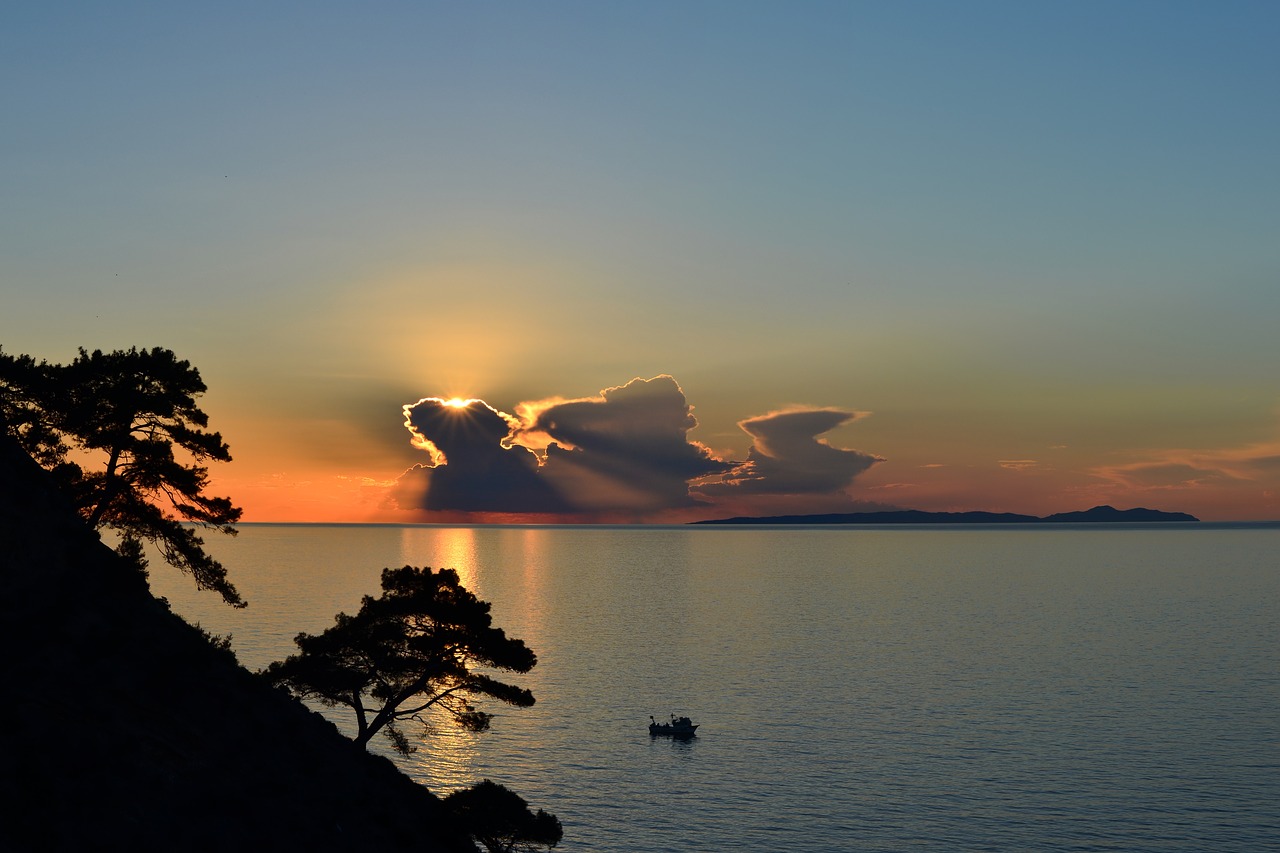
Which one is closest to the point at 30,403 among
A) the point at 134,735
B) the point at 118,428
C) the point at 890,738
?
the point at 118,428

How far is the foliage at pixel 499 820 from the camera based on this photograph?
4122cm

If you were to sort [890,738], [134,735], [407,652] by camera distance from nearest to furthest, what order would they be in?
1. [134,735]
2. [407,652]
3. [890,738]

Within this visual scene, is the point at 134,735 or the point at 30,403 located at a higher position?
the point at 30,403

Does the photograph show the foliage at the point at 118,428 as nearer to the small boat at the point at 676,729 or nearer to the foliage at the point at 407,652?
the foliage at the point at 407,652

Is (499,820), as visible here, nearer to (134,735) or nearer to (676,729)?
(134,735)

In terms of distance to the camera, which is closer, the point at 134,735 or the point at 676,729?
the point at 134,735

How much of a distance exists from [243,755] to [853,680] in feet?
260

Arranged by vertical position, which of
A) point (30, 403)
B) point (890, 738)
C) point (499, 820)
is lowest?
point (890, 738)

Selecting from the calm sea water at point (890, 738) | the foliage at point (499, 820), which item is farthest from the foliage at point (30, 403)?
the calm sea water at point (890, 738)

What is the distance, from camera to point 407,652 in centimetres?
4606

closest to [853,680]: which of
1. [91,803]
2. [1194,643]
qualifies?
[1194,643]

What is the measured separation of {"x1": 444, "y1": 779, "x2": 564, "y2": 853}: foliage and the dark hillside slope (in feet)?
3.50

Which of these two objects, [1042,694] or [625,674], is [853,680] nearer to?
[1042,694]

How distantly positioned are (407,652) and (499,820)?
960cm
